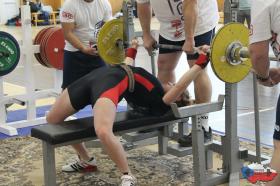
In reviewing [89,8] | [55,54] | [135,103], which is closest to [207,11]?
[135,103]

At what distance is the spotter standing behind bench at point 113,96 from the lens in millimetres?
2619

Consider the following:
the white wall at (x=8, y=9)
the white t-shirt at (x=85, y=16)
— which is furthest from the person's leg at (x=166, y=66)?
the white wall at (x=8, y=9)

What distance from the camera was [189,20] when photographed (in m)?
2.93

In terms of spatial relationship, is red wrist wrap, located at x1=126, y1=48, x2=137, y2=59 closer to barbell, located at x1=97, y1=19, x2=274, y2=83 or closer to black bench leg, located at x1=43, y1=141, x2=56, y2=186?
barbell, located at x1=97, y1=19, x2=274, y2=83

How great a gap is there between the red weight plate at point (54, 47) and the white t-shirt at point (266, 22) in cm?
291

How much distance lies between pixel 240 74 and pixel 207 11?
61 centimetres

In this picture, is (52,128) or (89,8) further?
(89,8)

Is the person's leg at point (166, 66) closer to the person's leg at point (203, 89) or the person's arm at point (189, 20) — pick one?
the person's leg at point (203, 89)

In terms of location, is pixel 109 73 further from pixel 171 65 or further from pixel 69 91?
pixel 171 65

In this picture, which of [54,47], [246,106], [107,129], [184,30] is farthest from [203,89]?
[246,106]

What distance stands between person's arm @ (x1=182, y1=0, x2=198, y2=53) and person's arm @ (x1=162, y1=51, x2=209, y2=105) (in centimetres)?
25

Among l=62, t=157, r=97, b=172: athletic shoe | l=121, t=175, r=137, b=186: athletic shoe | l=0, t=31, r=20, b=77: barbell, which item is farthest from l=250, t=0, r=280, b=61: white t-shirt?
l=0, t=31, r=20, b=77: barbell

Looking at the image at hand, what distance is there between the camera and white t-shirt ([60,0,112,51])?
3689 mm

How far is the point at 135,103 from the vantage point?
3.03 metres
